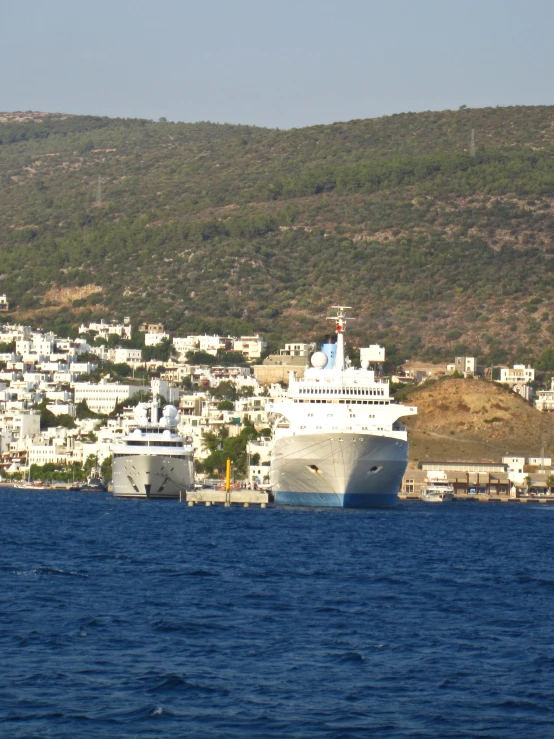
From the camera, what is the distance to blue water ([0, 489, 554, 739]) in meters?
29.2

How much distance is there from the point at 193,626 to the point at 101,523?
40.4m

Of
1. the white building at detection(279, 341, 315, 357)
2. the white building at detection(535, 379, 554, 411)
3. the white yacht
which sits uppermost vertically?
the white building at detection(279, 341, 315, 357)

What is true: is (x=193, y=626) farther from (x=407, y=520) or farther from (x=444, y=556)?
(x=407, y=520)

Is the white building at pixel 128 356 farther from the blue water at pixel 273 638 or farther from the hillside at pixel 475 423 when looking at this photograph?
the blue water at pixel 273 638

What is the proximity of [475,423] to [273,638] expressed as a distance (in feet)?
368

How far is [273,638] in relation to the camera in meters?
36.7

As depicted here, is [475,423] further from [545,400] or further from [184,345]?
[184,345]

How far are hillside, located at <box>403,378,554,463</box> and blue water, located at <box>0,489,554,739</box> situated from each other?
77.9 meters

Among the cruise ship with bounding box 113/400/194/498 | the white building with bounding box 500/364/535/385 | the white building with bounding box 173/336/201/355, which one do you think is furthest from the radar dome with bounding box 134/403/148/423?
the white building with bounding box 173/336/201/355

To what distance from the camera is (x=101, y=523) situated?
3078 inches

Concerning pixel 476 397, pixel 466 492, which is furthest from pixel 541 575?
pixel 476 397

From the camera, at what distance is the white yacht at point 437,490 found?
11625 centimetres

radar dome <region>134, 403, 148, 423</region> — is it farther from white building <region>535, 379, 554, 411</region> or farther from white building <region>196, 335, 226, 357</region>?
white building <region>196, 335, 226, 357</region>

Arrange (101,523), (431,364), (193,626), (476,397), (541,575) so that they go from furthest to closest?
(431,364) < (476,397) < (101,523) < (541,575) < (193,626)
